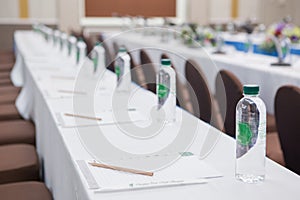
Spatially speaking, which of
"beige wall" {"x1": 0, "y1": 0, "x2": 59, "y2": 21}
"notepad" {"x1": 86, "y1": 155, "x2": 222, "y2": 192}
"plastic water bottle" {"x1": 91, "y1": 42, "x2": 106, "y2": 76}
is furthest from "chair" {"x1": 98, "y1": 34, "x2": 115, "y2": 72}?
"beige wall" {"x1": 0, "y1": 0, "x2": 59, "y2": 21}

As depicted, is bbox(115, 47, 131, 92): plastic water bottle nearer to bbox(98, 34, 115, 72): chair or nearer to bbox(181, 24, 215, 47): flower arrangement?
bbox(98, 34, 115, 72): chair

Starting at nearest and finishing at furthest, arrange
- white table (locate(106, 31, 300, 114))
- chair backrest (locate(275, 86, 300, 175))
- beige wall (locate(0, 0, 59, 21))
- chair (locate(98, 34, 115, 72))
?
1. chair backrest (locate(275, 86, 300, 175))
2. white table (locate(106, 31, 300, 114))
3. chair (locate(98, 34, 115, 72))
4. beige wall (locate(0, 0, 59, 21))

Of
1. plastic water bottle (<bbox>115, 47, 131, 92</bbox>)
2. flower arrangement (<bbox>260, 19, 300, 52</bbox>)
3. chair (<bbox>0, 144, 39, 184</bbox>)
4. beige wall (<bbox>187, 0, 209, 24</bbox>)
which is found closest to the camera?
→ chair (<bbox>0, 144, 39, 184</bbox>)

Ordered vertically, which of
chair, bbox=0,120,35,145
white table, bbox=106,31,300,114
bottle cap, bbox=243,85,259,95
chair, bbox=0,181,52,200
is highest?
bottle cap, bbox=243,85,259,95

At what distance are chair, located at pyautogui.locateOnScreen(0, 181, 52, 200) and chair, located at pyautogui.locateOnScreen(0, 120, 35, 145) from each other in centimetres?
89

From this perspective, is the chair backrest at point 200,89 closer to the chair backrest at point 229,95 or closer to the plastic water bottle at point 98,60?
the chair backrest at point 229,95

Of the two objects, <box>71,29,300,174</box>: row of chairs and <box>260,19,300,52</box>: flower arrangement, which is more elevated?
<box>260,19,300,52</box>: flower arrangement

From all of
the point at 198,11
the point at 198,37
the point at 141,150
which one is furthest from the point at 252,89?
the point at 198,11

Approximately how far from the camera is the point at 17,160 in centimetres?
245

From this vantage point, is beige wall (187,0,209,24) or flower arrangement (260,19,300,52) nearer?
flower arrangement (260,19,300,52)

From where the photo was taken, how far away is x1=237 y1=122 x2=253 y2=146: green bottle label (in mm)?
1323

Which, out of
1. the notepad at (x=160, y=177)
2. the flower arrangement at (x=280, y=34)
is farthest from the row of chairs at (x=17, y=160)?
the flower arrangement at (x=280, y=34)

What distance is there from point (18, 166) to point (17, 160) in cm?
9

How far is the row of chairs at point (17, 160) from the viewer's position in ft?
6.62
